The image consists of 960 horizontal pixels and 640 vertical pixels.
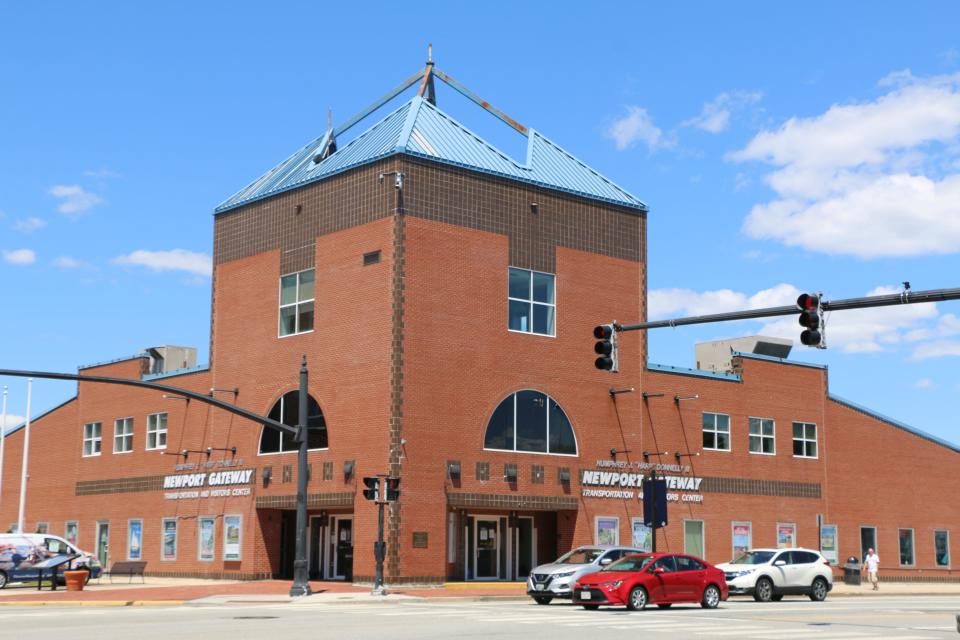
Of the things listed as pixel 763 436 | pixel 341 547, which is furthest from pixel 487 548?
pixel 763 436

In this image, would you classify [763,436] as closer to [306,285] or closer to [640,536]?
[640,536]

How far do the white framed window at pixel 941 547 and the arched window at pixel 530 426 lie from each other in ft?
74.9

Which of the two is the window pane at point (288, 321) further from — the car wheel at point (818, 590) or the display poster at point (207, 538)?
the car wheel at point (818, 590)

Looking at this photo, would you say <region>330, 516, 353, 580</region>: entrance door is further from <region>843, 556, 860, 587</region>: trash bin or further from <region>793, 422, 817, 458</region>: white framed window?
<region>843, 556, 860, 587</region>: trash bin

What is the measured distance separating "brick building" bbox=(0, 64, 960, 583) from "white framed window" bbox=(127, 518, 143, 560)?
134 mm

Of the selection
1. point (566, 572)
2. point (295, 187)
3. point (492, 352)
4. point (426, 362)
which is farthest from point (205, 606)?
point (295, 187)

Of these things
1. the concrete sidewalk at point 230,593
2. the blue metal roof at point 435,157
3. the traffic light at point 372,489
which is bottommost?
the concrete sidewalk at point 230,593

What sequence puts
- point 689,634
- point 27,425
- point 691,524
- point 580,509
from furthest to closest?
point 27,425, point 691,524, point 580,509, point 689,634

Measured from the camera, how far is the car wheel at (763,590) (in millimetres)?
37531

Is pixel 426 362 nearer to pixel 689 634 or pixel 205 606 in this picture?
pixel 205 606

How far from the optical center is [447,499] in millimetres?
41469

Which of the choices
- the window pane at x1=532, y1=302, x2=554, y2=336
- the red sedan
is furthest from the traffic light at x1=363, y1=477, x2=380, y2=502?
the window pane at x1=532, y1=302, x2=554, y2=336

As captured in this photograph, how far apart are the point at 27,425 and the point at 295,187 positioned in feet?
Result: 64.6

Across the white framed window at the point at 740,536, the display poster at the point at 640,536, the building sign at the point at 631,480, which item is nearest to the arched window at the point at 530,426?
the building sign at the point at 631,480
